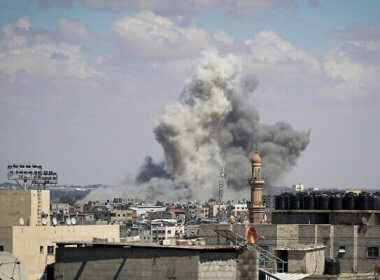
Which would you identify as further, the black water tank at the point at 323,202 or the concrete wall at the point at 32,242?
the black water tank at the point at 323,202

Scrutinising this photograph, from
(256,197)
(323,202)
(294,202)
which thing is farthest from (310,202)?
(256,197)

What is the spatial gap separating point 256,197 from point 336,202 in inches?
2444

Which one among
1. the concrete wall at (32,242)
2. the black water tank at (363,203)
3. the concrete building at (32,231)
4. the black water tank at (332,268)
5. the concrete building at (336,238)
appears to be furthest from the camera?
the black water tank at (363,203)

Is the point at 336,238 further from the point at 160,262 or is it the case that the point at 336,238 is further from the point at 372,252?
the point at 160,262

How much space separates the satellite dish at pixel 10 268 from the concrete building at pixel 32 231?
15999mm

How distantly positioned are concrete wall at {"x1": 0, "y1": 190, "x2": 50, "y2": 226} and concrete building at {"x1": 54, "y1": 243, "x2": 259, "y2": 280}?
80.8 ft

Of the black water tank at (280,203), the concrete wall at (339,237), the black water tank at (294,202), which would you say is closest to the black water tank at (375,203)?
the concrete wall at (339,237)

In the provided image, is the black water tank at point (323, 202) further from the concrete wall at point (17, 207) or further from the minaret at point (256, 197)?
the minaret at point (256, 197)

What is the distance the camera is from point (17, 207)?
169 feet

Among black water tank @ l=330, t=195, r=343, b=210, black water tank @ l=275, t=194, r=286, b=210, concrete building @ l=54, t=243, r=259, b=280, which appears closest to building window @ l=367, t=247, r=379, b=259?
black water tank @ l=330, t=195, r=343, b=210

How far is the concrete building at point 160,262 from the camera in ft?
85.1

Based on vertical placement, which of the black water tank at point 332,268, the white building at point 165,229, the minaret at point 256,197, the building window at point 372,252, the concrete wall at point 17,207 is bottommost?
the black water tank at point 332,268

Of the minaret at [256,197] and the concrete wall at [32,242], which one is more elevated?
the minaret at [256,197]

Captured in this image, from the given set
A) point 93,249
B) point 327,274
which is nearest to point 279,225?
point 327,274
